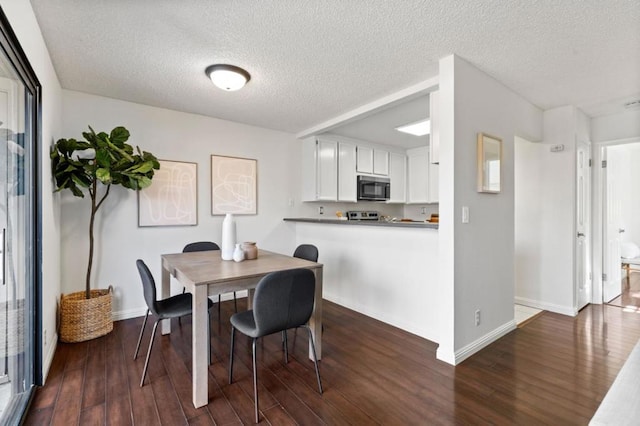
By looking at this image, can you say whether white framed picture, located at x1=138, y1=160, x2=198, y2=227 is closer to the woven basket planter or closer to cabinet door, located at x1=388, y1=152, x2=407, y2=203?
the woven basket planter

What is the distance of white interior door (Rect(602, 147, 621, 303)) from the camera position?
3807 mm

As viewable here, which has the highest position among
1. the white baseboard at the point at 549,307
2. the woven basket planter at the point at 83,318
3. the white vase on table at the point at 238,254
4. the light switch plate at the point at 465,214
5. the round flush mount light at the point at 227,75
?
the round flush mount light at the point at 227,75

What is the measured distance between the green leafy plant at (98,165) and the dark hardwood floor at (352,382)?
104 centimetres

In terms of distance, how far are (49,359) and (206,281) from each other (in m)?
1.59

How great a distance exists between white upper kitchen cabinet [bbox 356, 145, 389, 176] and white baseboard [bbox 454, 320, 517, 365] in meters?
2.99

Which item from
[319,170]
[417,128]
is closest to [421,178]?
[417,128]

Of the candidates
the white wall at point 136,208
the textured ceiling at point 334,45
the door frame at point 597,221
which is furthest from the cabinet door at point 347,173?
the door frame at point 597,221

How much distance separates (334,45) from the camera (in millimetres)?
2143

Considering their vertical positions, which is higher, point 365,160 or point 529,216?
point 365,160

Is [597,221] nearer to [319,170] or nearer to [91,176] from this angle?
[319,170]

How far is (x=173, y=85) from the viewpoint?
2.80 metres

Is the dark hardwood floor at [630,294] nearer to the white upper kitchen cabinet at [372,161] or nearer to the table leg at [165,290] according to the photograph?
the white upper kitchen cabinet at [372,161]

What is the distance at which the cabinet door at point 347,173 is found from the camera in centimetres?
471

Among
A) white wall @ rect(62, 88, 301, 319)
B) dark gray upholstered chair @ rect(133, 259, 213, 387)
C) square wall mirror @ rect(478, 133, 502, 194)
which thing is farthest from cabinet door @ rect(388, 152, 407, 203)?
dark gray upholstered chair @ rect(133, 259, 213, 387)
